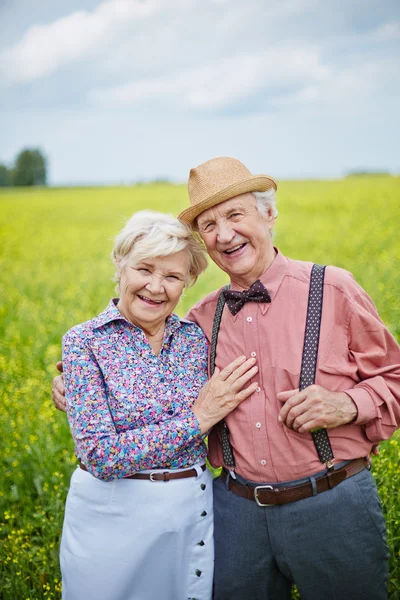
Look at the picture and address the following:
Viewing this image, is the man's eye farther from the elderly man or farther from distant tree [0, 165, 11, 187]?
distant tree [0, 165, 11, 187]

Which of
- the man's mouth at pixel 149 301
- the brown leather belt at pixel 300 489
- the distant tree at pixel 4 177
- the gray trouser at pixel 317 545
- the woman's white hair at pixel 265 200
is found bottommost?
the gray trouser at pixel 317 545

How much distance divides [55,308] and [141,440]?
260 inches

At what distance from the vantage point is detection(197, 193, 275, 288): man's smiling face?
257cm

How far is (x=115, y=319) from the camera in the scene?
2539 mm

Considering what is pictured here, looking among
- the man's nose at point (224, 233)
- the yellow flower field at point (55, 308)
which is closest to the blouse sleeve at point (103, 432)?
the man's nose at point (224, 233)

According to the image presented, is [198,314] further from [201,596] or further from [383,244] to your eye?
[383,244]

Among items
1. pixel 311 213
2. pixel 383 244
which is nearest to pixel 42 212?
pixel 311 213

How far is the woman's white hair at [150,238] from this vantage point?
2545mm

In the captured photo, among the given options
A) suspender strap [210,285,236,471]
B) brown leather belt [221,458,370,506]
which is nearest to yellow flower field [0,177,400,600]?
suspender strap [210,285,236,471]

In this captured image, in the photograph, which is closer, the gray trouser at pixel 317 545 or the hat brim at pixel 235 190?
the gray trouser at pixel 317 545

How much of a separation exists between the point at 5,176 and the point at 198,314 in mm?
59589

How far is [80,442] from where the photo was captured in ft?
7.68

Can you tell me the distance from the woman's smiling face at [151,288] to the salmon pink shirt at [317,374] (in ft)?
1.36

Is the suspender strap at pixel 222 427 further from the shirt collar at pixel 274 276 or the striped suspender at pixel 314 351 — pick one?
the striped suspender at pixel 314 351
